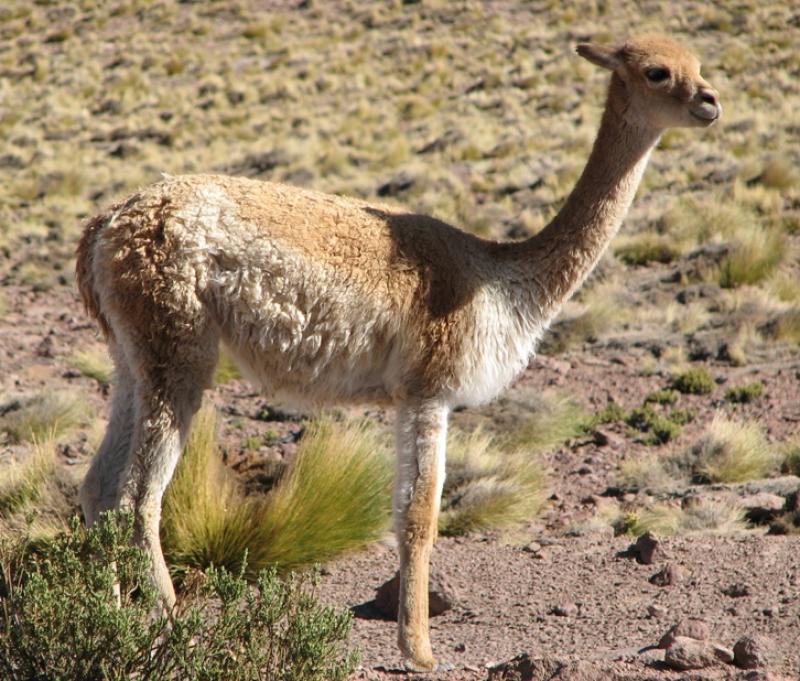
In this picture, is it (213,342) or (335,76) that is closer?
(213,342)

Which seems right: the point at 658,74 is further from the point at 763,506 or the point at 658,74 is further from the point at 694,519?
the point at 763,506

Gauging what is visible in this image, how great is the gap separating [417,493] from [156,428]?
1.17 m

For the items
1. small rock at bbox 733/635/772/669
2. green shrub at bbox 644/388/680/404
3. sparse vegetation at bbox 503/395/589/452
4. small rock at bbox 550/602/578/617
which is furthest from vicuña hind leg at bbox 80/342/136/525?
green shrub at bbox 644/388/680/404

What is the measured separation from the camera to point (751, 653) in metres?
4.52

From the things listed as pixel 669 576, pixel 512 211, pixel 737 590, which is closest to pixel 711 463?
pixel 669 576

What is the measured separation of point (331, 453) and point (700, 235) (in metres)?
9.11

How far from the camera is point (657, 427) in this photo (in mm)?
9320

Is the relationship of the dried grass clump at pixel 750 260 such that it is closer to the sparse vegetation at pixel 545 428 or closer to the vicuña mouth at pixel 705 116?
the sparse vegetation at pixel 545 428

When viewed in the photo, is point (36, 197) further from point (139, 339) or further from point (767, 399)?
point (139, 339)

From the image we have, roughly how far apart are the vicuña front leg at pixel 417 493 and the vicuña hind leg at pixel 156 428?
963 millimetres

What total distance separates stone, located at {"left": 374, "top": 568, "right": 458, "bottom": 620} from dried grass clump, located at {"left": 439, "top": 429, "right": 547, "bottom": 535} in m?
1.42

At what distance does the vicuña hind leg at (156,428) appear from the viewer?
497 centimetres

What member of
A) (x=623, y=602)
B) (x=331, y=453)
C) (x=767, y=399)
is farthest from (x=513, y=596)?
(x=767, y=399)

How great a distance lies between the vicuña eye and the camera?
560 centimetres
